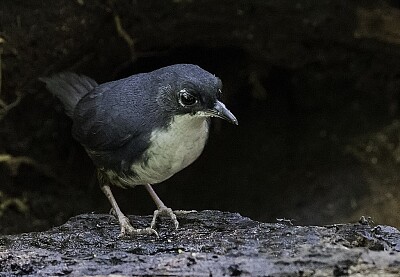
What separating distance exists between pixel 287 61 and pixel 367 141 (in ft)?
3.25

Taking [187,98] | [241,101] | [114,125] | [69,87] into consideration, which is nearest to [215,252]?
[187,98]

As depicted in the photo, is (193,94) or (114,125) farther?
(114,125)

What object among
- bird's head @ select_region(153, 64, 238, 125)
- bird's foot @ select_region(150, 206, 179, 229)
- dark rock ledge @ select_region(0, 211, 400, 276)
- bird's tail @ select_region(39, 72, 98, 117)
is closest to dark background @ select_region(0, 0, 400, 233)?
bird's tail @ select_region(39, 72, 98, 117)

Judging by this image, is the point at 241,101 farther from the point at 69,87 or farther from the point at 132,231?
the point at 132,231

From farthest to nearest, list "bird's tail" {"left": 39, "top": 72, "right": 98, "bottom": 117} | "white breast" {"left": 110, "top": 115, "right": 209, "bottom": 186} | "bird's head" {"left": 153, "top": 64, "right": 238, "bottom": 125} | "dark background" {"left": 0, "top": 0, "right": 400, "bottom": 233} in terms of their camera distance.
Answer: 1. "dark background" {"left": 0, "top": 0, "right": 400, "bottom": 233}
2. "bird's tail" {"left": 39, "top": 72, "right": 98, "bottom": 117}
3. "white breast" {"left": 110, "top": 115, "right": 209, "bottom": 186}
4. "bird's head" {"left": 153, "top": 64, "right": 238, "bottom": 125}

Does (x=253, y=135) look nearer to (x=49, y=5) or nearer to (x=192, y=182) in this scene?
(x=192, y=182)

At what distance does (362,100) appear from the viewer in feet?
14.2

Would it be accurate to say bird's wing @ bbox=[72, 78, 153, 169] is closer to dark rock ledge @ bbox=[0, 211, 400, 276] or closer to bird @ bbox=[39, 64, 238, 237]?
bird @ bbox=[39, 64, 238, 237]

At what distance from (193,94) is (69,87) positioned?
0.96 meters

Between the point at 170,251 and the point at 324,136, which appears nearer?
the point at 170,251

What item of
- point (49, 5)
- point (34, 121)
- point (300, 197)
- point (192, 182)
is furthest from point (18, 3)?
point (300, 197)

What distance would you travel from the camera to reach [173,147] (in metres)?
2.57

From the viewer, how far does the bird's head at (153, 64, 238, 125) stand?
246 centimetres

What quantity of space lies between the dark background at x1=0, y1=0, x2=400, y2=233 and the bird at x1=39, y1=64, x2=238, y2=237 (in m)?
0.59
